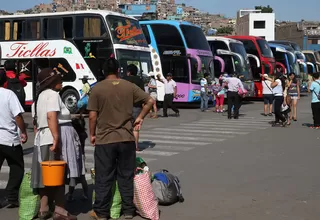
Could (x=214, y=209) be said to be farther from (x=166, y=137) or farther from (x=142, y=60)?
(x=142, y=60)

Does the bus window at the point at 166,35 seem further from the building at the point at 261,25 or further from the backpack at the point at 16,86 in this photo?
the building at the point at 261,25

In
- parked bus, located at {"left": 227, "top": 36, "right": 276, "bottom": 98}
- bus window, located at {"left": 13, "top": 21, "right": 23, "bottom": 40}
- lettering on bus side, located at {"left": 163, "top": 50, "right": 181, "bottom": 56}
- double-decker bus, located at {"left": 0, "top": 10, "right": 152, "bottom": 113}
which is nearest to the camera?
double-decker bus, located at {"left": 0, "top": 10, "right": 152, "bottom": 113}

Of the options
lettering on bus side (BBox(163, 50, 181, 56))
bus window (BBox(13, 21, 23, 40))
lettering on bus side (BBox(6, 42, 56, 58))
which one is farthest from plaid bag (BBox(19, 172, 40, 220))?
lettering on bus side (BBox(163, 50, 181, 56))

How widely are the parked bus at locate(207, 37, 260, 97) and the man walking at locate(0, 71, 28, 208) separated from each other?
77.6 feet

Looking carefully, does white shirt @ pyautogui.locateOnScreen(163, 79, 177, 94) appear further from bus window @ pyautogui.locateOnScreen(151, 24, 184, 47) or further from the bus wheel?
bus window @ pyautogui.locateOnScreen(151, 24, 184, 47)

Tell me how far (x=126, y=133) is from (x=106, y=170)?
0.48 metres

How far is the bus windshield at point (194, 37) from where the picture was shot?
26.7 metres

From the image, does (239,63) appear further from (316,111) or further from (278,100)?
(316,111)

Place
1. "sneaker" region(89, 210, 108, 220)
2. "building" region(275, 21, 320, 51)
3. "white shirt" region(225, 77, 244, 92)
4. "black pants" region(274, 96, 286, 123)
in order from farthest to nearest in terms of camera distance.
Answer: "building" region(275, 21, 320, 51) → "white shirt" region(225, 77, 244, 92) → "black pants" region(274, 96, 286, 123) → "sneaker" region(89, 210, 108, 220)

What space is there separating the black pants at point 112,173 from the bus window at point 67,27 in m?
17.1

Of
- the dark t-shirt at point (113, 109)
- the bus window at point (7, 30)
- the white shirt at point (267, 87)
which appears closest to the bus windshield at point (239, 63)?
the white shirt at point (267, 87)

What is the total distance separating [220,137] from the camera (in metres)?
15.2

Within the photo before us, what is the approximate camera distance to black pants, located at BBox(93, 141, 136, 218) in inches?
246

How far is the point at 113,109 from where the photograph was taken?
20.5 ft
